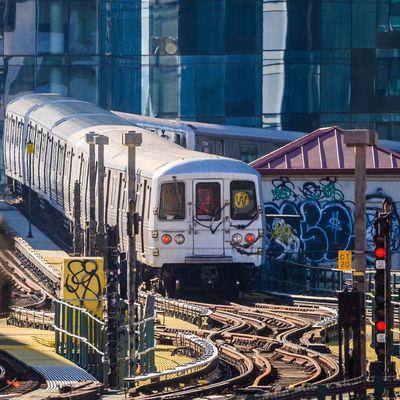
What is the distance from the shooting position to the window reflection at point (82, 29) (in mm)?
68250

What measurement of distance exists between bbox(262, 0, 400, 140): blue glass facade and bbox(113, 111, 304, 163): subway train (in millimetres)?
12342

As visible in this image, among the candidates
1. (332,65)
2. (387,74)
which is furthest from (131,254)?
(387,74)

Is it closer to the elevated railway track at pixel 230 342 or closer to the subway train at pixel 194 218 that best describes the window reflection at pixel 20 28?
the elevated railway track at pixel 230 342

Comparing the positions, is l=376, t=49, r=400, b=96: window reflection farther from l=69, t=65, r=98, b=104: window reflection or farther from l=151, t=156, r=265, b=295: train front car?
l=151, t=156, r=265, b=295: train front car

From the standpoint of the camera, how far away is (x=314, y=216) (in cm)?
3869

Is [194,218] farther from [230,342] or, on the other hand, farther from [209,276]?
[230,342]

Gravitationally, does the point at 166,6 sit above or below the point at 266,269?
above

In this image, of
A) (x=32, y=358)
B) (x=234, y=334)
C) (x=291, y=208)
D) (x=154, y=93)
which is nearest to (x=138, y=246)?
(x=291, y=208)

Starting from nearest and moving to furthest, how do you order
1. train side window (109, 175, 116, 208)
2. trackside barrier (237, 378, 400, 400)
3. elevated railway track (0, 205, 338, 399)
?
trackside barrier (237, 378, 400, 400) → elevated railway track (0, 205, 338, 399) → train side window (109, 175, 116, 208)

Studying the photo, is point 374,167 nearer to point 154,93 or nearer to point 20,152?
point 20,152

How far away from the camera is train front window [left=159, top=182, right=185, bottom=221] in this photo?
34.1 meters

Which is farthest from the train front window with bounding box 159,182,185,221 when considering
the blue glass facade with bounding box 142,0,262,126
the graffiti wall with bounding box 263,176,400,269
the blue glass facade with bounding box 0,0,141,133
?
the blue glass facade with bounding box 0,0,141,133

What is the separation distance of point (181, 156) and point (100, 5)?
34143 mm

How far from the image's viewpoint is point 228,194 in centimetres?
3441
